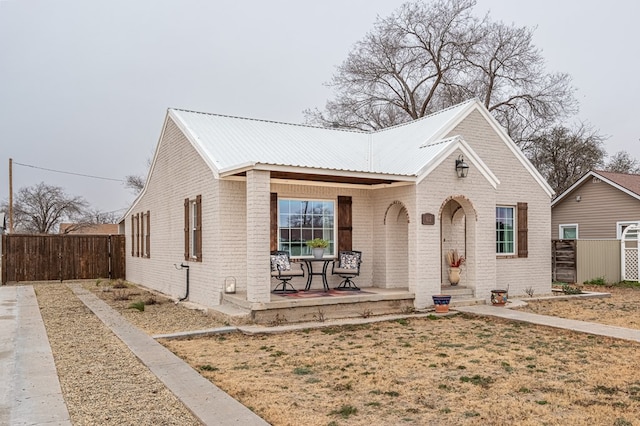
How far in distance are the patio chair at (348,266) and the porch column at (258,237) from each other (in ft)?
8.20

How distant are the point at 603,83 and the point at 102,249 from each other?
2608 cm

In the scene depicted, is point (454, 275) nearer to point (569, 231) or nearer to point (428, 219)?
point (428, 219)

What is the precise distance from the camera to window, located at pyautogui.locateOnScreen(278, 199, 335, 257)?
11.6 metres

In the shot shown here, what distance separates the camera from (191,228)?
40.7 feet

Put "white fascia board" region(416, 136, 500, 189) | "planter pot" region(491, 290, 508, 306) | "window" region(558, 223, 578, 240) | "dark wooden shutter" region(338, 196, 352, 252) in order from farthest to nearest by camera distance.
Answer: "window" region(558, 223, 578, 240)
"dark wooden shutter" region(338, 196, 352, 252)
"planter pot" region(491, 290, 508, 306)
"white fascia board" region(416, 136, 500, 189)

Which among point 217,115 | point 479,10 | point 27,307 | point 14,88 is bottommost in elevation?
point 27,307

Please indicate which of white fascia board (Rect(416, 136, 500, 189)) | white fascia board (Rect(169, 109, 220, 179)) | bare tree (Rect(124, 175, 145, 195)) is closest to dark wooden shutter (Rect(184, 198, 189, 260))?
white fascia board (Rect(169, 109, 220, 179))

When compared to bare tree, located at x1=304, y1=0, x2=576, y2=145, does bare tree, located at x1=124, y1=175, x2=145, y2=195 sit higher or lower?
lower

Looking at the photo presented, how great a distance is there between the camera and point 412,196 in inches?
435

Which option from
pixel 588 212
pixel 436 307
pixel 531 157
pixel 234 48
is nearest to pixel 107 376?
pixel 436 307

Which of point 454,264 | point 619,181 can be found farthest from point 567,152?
point 454,264

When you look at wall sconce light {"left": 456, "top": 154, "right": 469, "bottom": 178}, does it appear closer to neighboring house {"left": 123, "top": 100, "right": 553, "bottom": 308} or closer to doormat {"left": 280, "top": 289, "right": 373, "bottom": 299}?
neighboring house {"left": 123, "top": 100, "right": 553, "bottom": 308}

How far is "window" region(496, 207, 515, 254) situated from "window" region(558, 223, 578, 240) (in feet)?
31.0

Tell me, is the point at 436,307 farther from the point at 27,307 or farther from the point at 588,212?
the point at 588,212
